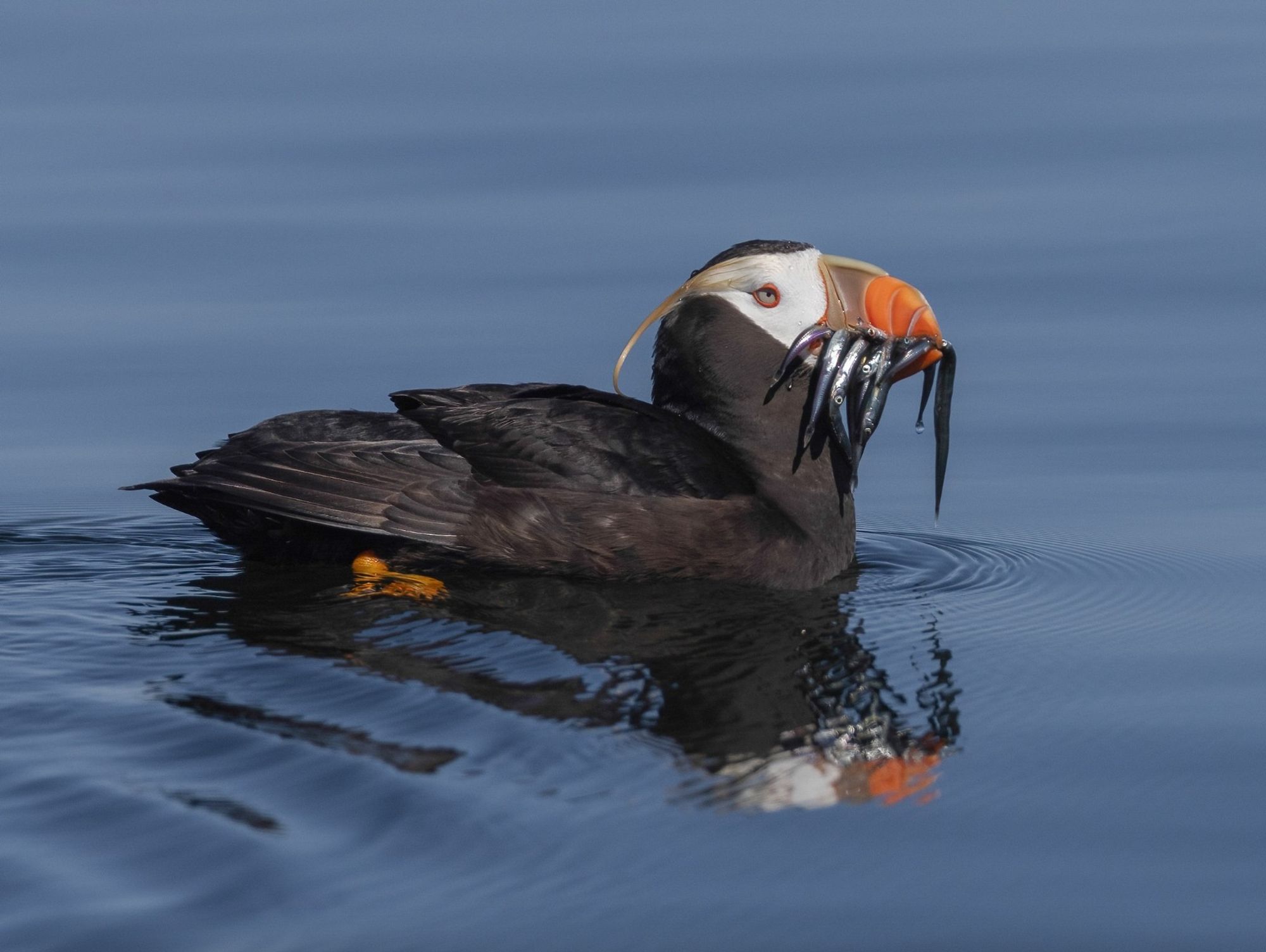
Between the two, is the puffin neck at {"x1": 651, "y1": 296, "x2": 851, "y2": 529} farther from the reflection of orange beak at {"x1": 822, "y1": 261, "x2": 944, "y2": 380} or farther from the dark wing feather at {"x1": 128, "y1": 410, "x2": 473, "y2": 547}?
the dark wing feather at {"x1": 128, "y1": 410, "x2": 473, "y2": 547}

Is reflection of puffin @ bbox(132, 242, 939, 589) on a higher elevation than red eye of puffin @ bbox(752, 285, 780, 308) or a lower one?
lower

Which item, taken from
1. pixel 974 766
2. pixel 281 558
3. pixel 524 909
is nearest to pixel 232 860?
pixel 524 909

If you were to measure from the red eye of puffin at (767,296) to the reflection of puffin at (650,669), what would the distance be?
94cm

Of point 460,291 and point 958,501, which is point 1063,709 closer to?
point 958,501

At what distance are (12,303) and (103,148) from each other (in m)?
1.70

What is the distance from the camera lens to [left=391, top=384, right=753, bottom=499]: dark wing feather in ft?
19.9

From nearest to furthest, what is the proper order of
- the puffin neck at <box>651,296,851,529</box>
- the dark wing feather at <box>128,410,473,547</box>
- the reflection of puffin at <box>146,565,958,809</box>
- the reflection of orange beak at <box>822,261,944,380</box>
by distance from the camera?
the reflection of puffin at <box>146,565,958,809</box>
the dark wing feather at <box>128,410,473,547</box>
the reflection of orange beak at <box>822,261,944,380</box>
the puffin neck at <box>651,296,851,529</box>

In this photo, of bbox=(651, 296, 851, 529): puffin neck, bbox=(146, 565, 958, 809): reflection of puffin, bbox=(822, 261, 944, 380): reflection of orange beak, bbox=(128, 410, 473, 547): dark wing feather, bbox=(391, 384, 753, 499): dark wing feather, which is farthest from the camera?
bbox=(651, 296, 851, 529): puffin neck

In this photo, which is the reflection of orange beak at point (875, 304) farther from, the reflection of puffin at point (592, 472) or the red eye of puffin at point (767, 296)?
the red eye of puffin at point (767, 296)

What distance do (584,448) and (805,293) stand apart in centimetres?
91

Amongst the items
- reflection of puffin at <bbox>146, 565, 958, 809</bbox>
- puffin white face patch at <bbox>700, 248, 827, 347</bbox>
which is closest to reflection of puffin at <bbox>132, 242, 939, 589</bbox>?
puffin white face patch at <bbox>700, 248, 827, 347</bbox>

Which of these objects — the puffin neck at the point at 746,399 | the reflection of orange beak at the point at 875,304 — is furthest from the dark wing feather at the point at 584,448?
the reflection of orange beak at the point at 875,304

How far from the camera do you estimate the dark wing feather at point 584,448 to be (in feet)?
19.9

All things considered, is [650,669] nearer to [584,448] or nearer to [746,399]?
[584,448]
